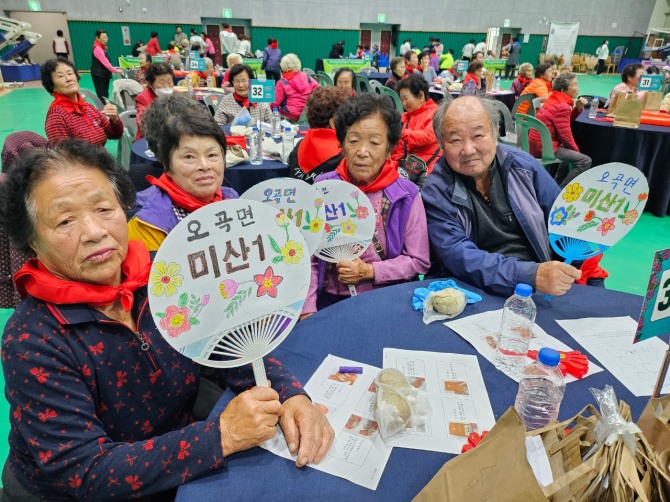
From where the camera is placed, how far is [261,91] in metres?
4.56

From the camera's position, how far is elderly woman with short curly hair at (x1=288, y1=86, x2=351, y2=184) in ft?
10.4

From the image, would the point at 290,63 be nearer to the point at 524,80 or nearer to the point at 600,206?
the point at 524,80

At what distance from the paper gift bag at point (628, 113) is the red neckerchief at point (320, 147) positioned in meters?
3.97

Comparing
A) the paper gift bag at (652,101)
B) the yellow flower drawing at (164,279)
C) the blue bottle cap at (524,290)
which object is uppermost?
the paper gift bag at (652,101)

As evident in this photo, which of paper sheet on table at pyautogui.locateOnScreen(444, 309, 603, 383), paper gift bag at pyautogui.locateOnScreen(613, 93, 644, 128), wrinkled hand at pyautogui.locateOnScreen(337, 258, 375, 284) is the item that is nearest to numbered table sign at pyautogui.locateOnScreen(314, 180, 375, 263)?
wrinkled hand at pyautogui.locateOnScreen(337, 258, 375, 284)

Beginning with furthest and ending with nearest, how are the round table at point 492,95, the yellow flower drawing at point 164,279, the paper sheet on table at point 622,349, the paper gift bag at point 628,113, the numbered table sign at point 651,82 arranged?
the round table at point 492,95, the numbered table sign at point 651,82, the paper gift bag at point 628,113, the paper sheet on table at point 622,349, the yellow flower drawing at point 164,279

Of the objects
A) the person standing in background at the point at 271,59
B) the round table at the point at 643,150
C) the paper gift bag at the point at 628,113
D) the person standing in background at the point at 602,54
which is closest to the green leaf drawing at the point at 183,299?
the round table at the point at 643,150

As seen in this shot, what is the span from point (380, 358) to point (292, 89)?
233 inches

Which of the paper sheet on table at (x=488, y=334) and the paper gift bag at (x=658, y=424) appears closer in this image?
the paper gift bag at (x=658, y=424)

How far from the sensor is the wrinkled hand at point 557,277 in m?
1.61

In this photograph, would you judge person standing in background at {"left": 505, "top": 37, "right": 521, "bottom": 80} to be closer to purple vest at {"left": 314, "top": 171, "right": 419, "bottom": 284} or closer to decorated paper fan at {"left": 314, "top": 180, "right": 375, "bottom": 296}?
purple vest at {"left": 314, "top": 171, "right": 419, "bottom": 284}

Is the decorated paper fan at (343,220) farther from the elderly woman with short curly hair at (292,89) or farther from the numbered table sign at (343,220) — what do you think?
the elderly woman with short curly hair at (292,89)

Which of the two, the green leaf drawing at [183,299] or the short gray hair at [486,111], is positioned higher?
the short gray hair at [486,111]

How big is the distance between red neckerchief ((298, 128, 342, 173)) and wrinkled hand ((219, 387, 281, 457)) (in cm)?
228
